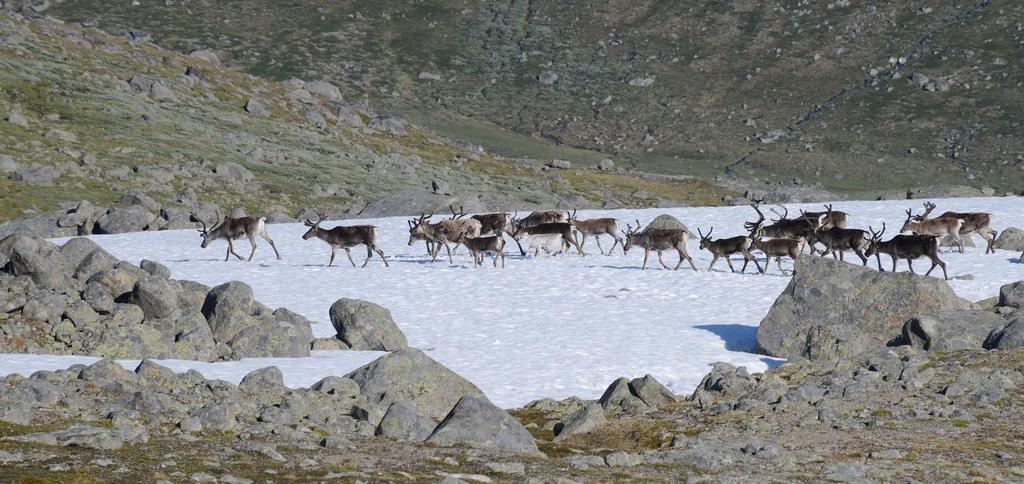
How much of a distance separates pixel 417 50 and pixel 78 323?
161536mm

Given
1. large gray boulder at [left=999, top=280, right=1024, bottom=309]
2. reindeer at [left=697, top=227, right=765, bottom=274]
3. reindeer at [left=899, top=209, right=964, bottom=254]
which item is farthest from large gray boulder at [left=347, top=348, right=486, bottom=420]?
reindeer at [left=899, top=209, right=964, bottom=254]

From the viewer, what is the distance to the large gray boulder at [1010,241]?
43812 millimetres

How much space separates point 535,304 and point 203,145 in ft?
212

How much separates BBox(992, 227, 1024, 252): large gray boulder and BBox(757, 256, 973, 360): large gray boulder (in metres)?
14.2

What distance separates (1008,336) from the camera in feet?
85.5

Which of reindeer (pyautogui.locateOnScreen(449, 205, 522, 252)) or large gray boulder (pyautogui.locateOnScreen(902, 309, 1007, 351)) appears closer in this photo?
large gray boulder (pyautogui.locateOnScreen(902, 309, 1007, 351))

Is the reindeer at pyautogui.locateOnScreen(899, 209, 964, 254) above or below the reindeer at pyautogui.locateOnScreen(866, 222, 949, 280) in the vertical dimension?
above

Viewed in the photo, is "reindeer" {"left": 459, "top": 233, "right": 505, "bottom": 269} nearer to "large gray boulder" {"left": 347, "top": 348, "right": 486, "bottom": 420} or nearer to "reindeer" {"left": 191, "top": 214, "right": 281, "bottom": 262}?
"reindeer" {"left": 191, "top": 214, "right": 281, "bottom": 262}

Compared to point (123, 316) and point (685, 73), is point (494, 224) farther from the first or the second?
point (685, 73)

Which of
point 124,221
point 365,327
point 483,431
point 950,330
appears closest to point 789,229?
point 950,330

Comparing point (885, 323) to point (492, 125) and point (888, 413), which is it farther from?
point (492, 125)

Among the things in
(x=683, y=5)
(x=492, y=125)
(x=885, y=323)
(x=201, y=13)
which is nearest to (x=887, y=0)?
(x=683, y=5)

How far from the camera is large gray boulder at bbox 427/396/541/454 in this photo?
1789 cm

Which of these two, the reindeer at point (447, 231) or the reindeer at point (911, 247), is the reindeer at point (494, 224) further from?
the reindeer at point (911, 247)
